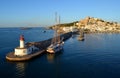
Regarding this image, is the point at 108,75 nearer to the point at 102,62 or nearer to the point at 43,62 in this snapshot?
the point at 102,62

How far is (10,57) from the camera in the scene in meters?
44.4

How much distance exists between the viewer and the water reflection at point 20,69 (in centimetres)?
3428

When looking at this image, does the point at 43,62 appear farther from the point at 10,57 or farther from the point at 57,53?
the point at 57,53

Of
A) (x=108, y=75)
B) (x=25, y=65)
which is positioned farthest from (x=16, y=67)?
(x=108, y=75)

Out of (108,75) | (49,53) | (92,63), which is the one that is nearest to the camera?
(108,75)

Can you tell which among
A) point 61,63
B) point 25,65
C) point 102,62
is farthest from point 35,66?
point 102,62

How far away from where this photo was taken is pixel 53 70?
3819cm

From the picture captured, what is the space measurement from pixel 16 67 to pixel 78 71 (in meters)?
12.5

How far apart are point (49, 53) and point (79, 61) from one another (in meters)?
11.8

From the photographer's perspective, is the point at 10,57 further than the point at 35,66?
Yes

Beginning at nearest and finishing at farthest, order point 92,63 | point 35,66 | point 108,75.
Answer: point 108,75, point 35,66, point 92,63

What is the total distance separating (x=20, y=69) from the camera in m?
38.1

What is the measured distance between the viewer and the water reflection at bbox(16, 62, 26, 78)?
3428 centimetres

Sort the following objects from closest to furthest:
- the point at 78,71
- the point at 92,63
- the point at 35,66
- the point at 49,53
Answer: the point at 78,71 < the point at 35,66 < the point at 92,63 < the point at 49,53
